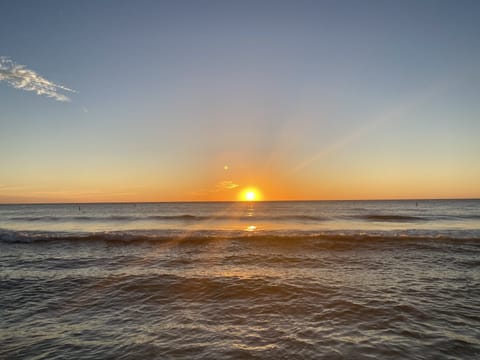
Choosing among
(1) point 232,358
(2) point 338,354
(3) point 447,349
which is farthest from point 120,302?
(3) point 447,349

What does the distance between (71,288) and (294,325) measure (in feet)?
29.1

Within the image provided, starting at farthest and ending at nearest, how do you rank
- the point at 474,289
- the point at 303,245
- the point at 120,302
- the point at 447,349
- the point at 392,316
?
the point at 303,245 → the point at 474,289 → the point at 120,302 → the point at 392,316 → the point at 447,349

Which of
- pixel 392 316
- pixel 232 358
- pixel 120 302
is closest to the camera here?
pixel 232 358

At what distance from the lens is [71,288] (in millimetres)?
10508

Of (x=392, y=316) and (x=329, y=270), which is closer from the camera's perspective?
(x=392, y=316)

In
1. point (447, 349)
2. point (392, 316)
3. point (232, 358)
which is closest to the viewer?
point (232, 358)

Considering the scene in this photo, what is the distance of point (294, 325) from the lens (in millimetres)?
7152

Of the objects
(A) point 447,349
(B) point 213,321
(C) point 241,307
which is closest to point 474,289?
(A) point 447,349

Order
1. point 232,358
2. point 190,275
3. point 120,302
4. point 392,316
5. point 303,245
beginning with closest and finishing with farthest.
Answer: point 232,358 < point 392,316 < point 120,302 < point 190,275 < point 303,245

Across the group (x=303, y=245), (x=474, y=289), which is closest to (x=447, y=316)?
(x=474, y=289)

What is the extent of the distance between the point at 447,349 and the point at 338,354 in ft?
8.46

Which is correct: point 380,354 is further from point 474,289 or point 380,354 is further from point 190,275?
point 190,275

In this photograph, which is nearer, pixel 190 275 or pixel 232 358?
pixel 232 358

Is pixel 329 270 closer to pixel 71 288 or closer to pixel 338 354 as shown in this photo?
pixel 338 354
